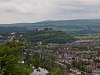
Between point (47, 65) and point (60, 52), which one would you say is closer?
point (47, 65)

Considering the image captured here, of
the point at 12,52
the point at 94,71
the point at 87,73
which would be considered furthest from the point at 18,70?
the point at 94,71

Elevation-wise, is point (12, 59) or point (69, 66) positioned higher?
point (12, 59)

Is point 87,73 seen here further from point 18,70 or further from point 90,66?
point 18,70

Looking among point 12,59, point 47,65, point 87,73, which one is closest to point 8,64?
point 12,59

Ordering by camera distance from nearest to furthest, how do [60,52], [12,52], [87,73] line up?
[12,52] → [87,73] → [60,52]

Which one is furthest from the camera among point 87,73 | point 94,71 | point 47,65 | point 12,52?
point 94,71

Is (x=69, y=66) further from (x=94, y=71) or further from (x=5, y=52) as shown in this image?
(x=5, y=52)

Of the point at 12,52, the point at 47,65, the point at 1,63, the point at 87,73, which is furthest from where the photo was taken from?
the point at 87,73

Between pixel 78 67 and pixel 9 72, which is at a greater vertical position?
pixel 9 72

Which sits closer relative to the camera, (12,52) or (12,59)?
(12,59)
